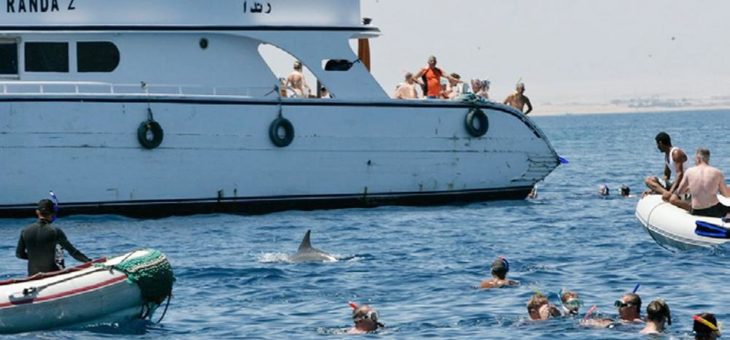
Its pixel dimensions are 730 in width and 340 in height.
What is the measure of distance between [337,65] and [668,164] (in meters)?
8.56

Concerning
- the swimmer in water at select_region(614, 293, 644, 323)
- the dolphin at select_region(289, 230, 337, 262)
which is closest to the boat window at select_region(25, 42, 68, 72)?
the dolphin at select_region(289, 230, 337, 262)

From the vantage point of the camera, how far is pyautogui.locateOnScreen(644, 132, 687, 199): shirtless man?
82.6ft

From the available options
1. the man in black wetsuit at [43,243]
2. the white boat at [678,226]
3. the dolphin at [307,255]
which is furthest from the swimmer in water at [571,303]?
the dolphin at [307,255]

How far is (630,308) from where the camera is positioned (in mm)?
18828

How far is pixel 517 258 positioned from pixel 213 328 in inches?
296

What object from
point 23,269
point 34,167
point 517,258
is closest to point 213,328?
point 23,269

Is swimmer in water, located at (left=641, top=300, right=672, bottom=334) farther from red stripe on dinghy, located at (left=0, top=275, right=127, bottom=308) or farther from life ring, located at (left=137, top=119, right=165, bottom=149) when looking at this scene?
life ring, located at (left=137, top=119, right=165, bottom=149)

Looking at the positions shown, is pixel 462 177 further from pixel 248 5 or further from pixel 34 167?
pixel 34 167

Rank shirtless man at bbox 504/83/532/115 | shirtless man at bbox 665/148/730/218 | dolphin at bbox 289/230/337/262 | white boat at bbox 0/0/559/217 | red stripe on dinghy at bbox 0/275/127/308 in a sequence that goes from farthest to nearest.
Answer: shirtless man at bbox 504/83/532/115
white boat at bbox 0/0/559/217
dolphin at bbox 289/230/337/262
shirtless man at bbox 665/148/730/218
red stripe on dinghy at bbox 0/275/127/308

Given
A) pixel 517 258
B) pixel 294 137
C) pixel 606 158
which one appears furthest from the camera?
pixel 606 158

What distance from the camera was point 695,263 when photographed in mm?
23953

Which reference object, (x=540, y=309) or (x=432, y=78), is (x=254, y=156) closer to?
(x=432, y=78)

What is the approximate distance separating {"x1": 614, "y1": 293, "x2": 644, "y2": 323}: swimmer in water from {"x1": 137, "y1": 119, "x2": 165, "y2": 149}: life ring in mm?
13617

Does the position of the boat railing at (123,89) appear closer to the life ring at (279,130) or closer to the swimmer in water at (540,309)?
the life ring at (279,130)
